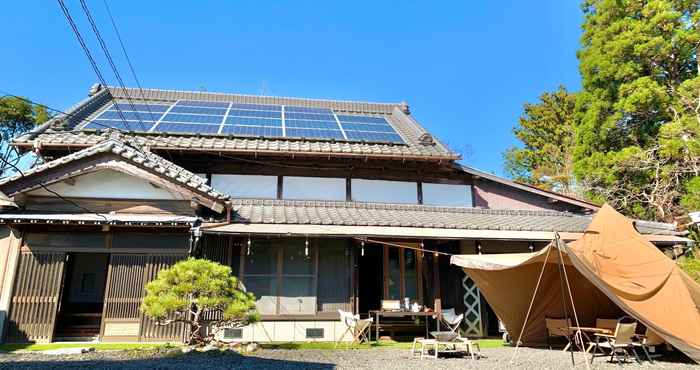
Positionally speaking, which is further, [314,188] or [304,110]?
[304,110]

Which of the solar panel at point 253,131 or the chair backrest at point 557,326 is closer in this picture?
the chair backrest at point 557,326

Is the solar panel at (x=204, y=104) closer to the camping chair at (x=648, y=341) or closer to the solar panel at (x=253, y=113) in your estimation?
the solar panel at (x=253, y=113)

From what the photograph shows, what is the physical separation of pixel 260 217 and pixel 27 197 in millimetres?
4614

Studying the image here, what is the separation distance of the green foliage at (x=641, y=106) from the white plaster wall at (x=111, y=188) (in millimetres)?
15744

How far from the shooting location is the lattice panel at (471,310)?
Result: 397 inches

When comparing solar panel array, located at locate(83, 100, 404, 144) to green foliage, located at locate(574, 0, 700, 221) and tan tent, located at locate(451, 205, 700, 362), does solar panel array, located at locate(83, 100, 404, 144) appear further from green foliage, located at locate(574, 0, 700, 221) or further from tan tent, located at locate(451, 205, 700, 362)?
green foliage, located at locate(574, 0, 700, 221)

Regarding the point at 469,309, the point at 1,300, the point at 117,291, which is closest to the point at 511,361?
the point at 469,309

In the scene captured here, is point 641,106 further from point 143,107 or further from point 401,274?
point 143,107

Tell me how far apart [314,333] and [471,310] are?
393 cm

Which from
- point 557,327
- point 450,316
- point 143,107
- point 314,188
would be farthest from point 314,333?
point 143,107

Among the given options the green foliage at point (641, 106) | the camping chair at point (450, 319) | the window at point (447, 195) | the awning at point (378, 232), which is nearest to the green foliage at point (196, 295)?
the awning at point (378, 232)

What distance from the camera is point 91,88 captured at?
14.3 meters

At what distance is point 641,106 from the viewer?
15633 mm

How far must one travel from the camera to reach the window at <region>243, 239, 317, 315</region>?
9.02m
